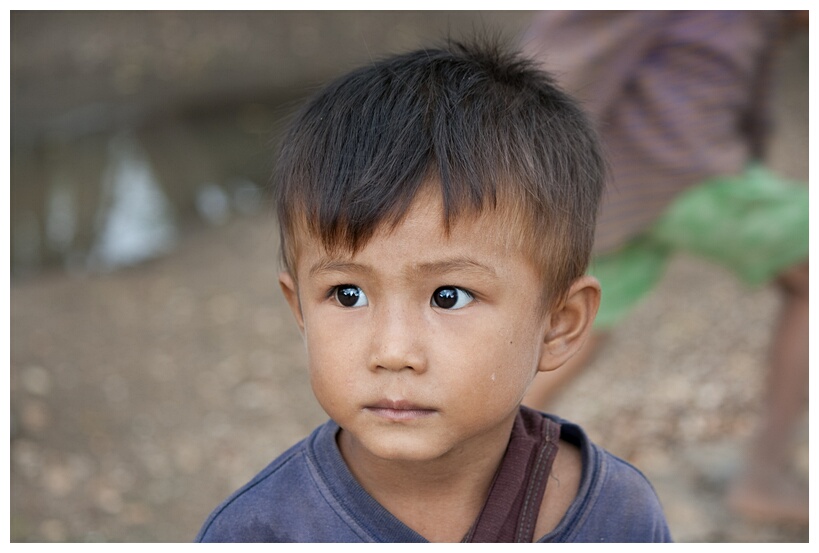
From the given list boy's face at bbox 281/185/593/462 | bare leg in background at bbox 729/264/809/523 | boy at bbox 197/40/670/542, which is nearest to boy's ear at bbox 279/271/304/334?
boy at bbox 197/40/670/542

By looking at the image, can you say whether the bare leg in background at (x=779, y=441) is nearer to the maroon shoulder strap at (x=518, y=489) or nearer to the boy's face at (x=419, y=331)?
the maroon shoulder strap at (x=518, y=489)

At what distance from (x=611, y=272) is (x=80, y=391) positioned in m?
2.28

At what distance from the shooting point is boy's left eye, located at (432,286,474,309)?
129 centimetres

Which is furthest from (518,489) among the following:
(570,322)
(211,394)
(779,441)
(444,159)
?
(211,394)

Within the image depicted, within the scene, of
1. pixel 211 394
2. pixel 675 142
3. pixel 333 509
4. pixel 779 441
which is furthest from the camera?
pixel 211 394

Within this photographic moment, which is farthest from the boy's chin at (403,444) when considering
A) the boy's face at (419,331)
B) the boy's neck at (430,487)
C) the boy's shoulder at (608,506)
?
the boy's shoulder at (608,506)

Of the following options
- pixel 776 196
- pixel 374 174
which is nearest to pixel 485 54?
pixel 374 174

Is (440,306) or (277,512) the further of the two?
(277,512)

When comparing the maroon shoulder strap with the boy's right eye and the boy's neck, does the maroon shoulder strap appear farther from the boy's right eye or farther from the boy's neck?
the boy's right eye

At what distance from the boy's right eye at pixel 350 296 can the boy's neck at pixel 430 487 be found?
9.8 inches

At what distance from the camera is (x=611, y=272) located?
2338 millimetres

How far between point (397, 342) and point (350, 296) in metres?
0.12

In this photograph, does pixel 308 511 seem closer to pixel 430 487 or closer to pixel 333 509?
pixel 333 509

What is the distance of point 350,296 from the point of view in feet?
4.34
